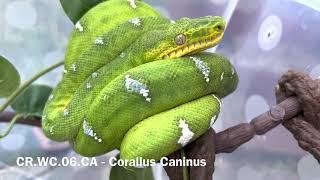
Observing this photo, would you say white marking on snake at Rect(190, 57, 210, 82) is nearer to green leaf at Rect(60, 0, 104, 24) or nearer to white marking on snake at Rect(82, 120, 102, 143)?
white marking on snake at Rect(82, 120, 102, 143)

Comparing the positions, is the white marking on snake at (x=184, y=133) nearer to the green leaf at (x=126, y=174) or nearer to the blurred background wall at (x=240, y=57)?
the green leaf at (x=126, y=174)

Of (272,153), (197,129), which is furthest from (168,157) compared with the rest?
(272,153)

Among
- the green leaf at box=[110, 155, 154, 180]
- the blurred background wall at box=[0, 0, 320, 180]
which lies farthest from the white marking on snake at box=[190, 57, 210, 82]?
the blurred background wall at box=[0, 0, 320, 180]

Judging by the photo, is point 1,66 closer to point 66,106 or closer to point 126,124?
point 66,106

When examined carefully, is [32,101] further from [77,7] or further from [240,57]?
[240,57]

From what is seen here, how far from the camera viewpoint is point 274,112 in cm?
110

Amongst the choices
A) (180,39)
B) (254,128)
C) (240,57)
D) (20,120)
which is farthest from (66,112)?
(240,57)

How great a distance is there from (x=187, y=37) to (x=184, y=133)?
0.24 meters

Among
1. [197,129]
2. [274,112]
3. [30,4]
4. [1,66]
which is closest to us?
[197,129]

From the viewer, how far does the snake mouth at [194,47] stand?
102 centimetres

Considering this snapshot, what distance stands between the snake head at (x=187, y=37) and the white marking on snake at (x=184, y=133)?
0.19 m

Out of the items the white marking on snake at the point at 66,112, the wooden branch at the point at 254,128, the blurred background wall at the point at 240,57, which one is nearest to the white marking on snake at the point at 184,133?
the wooden branch at the point at 254,128

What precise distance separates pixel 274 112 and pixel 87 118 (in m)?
0.49

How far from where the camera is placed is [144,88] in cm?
97
